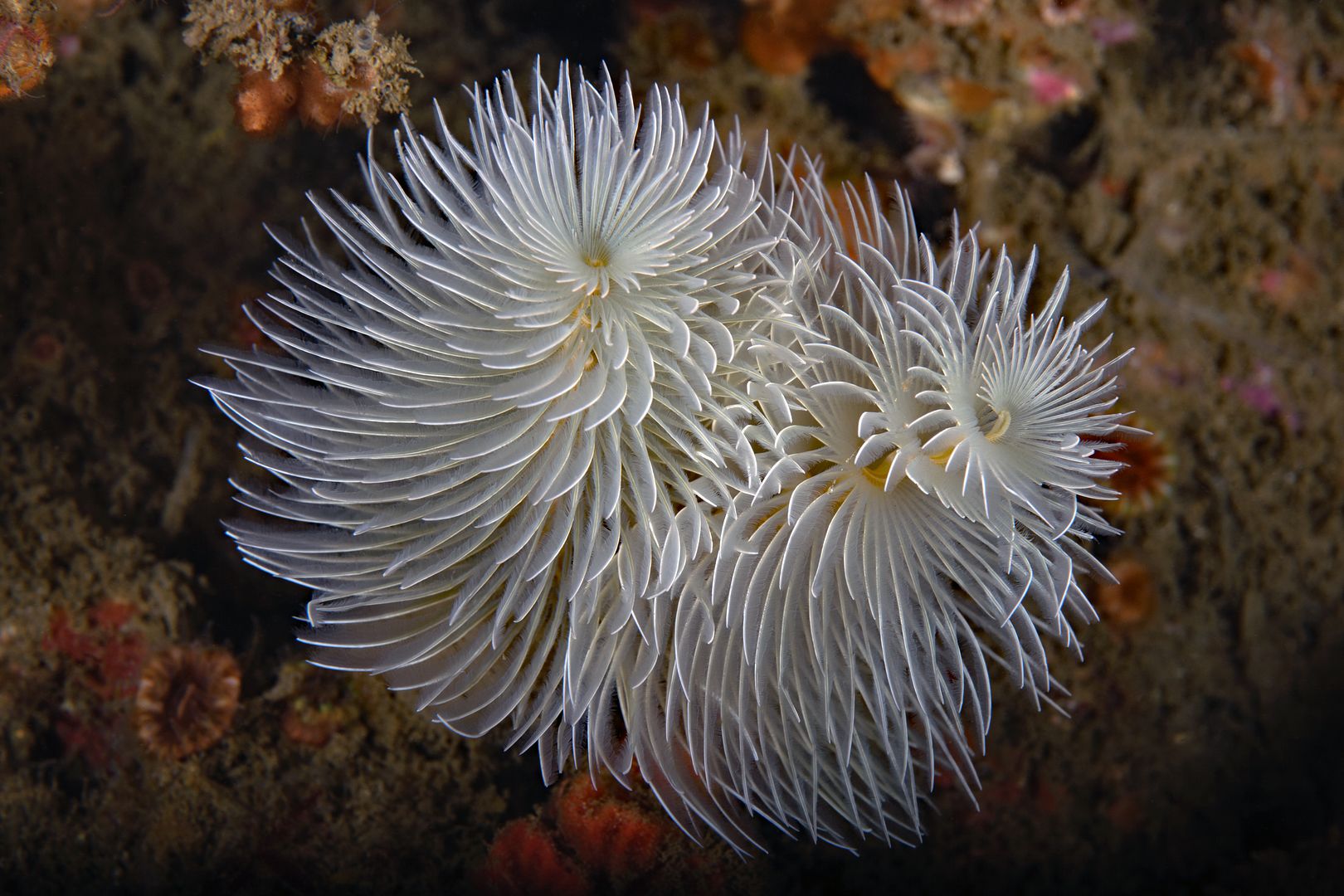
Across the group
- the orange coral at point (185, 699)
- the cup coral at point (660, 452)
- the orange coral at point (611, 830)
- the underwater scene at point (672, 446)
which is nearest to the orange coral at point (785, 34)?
the underwater scene at point (672, 446)

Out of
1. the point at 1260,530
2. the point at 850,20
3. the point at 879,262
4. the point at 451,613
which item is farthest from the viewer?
the point at 1260,530

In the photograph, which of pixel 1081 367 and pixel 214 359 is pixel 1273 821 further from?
pixel 214 359

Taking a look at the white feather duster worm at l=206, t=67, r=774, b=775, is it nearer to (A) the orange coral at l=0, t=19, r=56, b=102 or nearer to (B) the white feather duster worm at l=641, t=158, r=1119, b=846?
(B) the white feather duster worm at l=641, t=158, r=1119, b=846


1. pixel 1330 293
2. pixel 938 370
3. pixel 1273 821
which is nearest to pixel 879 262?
pixel 938 370

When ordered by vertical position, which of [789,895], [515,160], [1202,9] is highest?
[1202,9]

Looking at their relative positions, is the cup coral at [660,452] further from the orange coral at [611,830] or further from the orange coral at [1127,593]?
the orange coral at [1127,593]

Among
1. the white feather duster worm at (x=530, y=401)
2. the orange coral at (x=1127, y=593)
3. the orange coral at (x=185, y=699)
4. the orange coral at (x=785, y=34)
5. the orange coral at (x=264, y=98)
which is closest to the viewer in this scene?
the white feather duster worm at (x=530, y=401)
